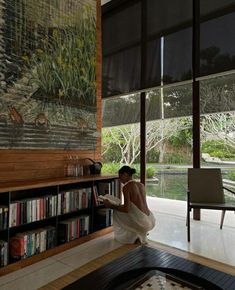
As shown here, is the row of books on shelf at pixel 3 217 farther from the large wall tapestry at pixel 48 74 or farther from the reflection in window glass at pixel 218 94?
the reflection in window glass at pixel 218 94

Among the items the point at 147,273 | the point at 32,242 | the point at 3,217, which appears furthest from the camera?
the point at 32,242

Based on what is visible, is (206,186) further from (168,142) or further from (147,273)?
(147,273)

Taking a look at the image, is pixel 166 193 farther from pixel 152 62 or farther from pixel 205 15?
pixel 205 15

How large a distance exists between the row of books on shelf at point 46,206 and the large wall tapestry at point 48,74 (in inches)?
27.1

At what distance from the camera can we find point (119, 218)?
10.1ft

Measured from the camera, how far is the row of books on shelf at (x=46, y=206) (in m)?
2.41

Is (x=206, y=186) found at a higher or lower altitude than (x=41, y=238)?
higher

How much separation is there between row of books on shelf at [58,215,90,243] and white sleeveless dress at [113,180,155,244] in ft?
1.31

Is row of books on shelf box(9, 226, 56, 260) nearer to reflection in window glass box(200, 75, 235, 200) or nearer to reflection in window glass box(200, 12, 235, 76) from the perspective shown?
reflection in window glass box(200, 75, 235, 200)

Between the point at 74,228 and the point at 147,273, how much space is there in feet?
5.36

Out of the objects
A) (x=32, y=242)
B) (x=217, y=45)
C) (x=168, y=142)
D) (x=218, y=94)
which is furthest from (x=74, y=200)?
(x=217, y=45)

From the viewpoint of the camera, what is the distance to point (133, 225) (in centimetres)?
298

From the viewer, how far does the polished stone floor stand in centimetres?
223

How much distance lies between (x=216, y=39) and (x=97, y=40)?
5.80ft
